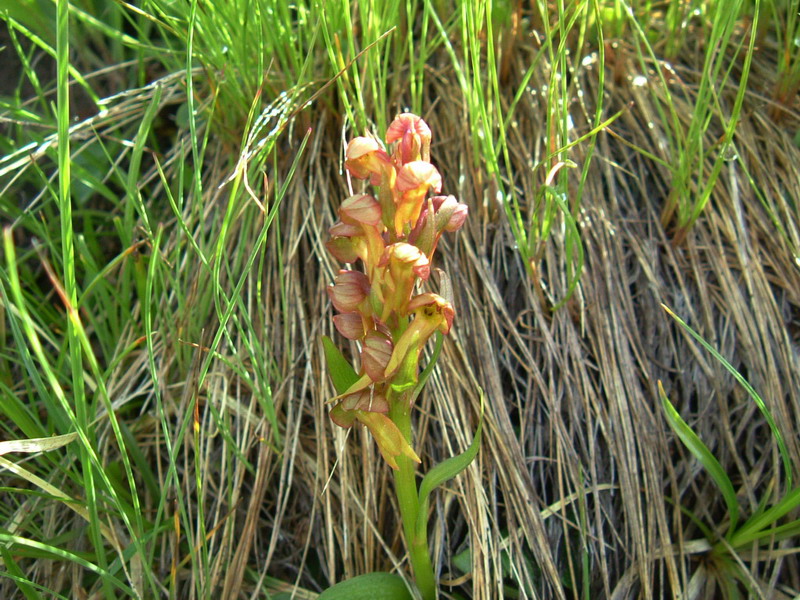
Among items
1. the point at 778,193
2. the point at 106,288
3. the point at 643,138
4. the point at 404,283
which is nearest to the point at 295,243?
the point at 106,288

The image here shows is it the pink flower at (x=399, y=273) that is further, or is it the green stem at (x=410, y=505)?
the green stem at (x=410, y=505)

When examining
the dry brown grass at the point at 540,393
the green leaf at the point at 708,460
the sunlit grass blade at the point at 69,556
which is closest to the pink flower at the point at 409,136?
the dry brown grass at the point at 540,393

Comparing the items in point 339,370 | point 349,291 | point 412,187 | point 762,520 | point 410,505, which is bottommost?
point 762,520

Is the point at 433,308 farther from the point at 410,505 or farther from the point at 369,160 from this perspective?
the point at 410,505

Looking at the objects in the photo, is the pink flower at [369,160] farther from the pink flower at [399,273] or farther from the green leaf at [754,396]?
the green leaf at [754,396]

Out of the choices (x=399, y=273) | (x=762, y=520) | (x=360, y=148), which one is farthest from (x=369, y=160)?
(x=762, y=520)

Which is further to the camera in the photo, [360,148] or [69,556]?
[69,556]

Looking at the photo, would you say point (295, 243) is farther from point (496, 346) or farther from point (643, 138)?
point (643, 138)

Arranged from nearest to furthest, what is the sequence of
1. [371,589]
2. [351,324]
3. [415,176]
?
[415,176]
[351,324]
[371,589]
